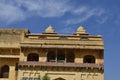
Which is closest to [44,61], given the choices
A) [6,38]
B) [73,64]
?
[73,64]

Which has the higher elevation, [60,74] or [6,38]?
[6,38]

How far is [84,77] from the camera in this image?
36.2 meters

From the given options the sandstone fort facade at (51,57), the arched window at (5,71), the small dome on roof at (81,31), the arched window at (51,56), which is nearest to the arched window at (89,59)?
the sandstone fort facade at (51,57)

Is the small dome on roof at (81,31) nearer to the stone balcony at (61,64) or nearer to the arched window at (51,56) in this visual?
the arched window at (51,56)

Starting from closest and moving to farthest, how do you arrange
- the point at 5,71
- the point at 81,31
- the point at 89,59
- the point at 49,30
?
the point at 89,59 → the point at 5,71 → the point at 49,30 → the point at 81,31

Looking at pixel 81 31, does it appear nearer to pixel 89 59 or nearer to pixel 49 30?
pixel 49 30

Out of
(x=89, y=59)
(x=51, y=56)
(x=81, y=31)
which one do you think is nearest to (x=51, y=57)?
(x=51, y=56)

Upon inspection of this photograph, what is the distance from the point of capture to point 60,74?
120 feet

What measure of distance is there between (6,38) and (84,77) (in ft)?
33.3

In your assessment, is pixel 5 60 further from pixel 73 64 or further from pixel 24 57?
pixel 73 64

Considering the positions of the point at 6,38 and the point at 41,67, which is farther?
the point at 6,38

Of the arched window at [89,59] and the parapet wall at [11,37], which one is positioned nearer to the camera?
the arched window at [89,59]

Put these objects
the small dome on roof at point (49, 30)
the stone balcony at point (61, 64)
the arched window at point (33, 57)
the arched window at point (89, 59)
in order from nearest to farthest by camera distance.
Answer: the stone balcony at point (61, 64) → the arched window at point (89, 59) → the arched window at point (33, 57) → the small dome on roof at point (49, 30)

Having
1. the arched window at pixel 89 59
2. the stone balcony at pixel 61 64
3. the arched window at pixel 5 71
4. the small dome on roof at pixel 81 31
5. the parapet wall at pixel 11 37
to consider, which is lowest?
the arched window at pixel 5 71
